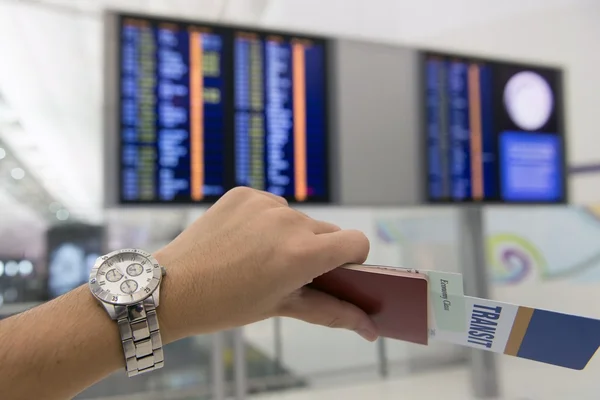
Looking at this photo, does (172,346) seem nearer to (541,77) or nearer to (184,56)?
(184,56)

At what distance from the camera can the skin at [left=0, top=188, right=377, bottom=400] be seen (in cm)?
59

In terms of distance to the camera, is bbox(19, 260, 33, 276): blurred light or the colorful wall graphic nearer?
bbox(19, 260, 33, 276): blurred light

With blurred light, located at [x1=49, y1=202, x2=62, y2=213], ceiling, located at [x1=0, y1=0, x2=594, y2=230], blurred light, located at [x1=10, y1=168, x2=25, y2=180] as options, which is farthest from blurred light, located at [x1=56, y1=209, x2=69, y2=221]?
blurred light, located at [x1=10, y1=168, x2=25, y2=180]

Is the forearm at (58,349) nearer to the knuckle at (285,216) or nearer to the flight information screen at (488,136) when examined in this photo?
the knuckle at (285,216)

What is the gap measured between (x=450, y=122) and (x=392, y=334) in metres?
1.78

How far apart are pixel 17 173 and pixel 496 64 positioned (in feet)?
Result: 9.38

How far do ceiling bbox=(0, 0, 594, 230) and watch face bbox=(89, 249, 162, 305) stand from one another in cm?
222

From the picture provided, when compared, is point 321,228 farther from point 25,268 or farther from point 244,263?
point 25,268

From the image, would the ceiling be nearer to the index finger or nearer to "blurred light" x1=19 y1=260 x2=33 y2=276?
"blurred light" x1=19 y1=260 x2=33 y2=276

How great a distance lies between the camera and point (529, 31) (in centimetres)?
300

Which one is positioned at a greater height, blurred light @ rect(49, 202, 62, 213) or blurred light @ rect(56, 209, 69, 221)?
blurred light @ rect(49, 202, 62, 213)

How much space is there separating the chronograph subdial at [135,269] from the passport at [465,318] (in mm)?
281

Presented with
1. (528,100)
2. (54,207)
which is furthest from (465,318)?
(54,207)

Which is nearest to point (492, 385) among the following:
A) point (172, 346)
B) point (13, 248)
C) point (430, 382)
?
point (430, 382)
